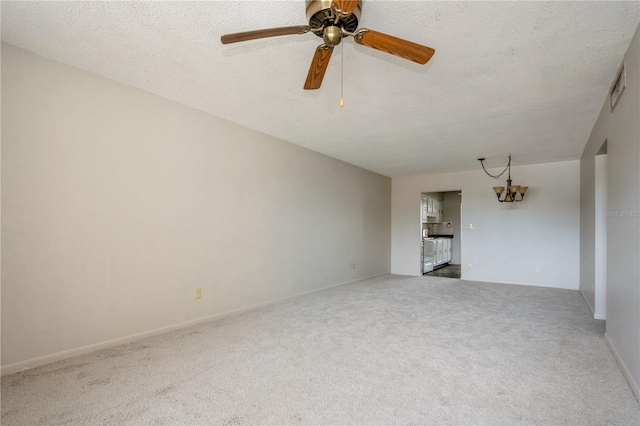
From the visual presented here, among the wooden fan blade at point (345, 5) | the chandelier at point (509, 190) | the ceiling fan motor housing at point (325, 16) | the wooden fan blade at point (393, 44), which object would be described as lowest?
the chandelier at point (509, 190)

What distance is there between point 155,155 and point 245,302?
205 centimetres

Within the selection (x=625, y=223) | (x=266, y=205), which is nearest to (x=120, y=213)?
(x=266, y=205)

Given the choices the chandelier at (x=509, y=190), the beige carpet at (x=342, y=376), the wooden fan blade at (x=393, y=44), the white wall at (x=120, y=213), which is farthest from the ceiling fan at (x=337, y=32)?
the chandelier at (x=509, y=190)

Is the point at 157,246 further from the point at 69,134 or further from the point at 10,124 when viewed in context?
the point at 10,124

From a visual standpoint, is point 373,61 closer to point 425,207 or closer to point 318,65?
point 318,65

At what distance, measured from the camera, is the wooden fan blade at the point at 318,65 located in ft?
6.37

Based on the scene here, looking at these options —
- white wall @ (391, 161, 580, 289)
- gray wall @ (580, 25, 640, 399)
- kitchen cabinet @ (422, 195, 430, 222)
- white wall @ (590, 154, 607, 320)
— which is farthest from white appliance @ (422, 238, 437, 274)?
gray wall @ (580, 25, 640, 399)

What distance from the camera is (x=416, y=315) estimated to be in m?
4.04

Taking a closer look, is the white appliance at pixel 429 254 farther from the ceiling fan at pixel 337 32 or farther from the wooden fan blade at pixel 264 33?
the wooden fan blade at pixel 264 33

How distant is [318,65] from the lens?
210cm

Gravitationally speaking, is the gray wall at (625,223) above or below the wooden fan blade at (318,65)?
below

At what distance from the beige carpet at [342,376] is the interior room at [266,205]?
0.02 meters

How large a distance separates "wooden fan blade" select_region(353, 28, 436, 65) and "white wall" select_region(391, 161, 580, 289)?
5650 mm

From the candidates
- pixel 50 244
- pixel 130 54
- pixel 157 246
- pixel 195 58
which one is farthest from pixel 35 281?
pixel 195 58
